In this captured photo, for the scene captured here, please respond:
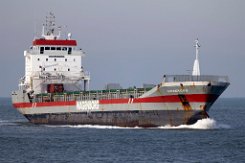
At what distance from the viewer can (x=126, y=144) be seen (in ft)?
145

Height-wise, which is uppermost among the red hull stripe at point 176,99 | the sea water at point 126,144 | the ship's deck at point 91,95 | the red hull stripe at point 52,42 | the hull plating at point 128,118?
the red hull stripe at point 52,42

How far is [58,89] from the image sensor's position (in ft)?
223

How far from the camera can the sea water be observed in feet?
128

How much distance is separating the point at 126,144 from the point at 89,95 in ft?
56.8

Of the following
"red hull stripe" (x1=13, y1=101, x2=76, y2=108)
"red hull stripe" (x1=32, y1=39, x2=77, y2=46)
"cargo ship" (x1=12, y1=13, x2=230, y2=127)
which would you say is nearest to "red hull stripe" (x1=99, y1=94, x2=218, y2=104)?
"cargo ship" (x1=12, y1=13, x2=230, y2=127)

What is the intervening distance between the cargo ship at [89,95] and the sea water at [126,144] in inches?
49.4

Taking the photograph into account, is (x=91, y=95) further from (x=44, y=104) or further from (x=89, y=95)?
(x=44, y=104)

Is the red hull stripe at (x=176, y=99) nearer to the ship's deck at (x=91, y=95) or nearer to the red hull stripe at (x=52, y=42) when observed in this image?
the ship's deck at (x=91, y=95)

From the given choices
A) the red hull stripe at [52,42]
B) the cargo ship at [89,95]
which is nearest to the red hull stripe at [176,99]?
the cargo ship at [89,95]

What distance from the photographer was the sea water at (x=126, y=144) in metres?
38.9

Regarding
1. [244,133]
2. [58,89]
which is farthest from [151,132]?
[58,89]

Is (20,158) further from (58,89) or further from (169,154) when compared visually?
(58,89)

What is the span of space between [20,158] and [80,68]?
30.5m

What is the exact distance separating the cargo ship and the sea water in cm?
125
